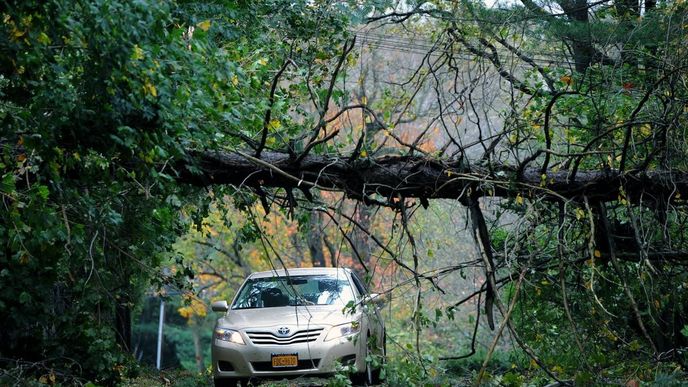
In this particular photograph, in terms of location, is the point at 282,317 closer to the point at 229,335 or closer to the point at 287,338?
the point at 287,338

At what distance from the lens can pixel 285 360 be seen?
40.1 ft

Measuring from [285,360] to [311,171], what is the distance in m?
3.87

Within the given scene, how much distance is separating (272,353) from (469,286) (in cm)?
2199

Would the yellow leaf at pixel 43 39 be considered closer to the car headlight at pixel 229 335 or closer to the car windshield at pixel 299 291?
the car headlight at pixel 229 335

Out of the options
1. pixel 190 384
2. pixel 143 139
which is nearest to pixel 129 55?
pixel 143 139

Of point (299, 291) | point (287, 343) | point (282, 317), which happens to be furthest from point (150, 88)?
point (299, 291)

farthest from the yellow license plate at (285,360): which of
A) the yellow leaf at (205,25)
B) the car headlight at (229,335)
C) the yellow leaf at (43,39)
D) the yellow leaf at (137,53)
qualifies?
the yellow leaf at (43,39)

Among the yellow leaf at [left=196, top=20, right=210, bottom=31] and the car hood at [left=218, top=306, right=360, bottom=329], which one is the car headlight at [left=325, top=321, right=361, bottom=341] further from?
the yellow leaf at [left=196, top=20, right=210, bottom=31]

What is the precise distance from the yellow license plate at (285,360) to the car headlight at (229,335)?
1.82 feet

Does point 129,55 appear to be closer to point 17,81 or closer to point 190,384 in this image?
point 17,81

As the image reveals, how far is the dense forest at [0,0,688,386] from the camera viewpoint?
264 inches

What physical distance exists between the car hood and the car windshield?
0.19 metres

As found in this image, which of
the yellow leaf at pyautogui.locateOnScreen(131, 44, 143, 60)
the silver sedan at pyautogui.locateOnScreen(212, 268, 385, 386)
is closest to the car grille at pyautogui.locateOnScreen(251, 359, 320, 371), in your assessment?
the silver sedan at pyautogui.locateOnScreen(212, 268, 385, 386)

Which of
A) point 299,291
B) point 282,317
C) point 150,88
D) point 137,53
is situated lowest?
point 282,317
